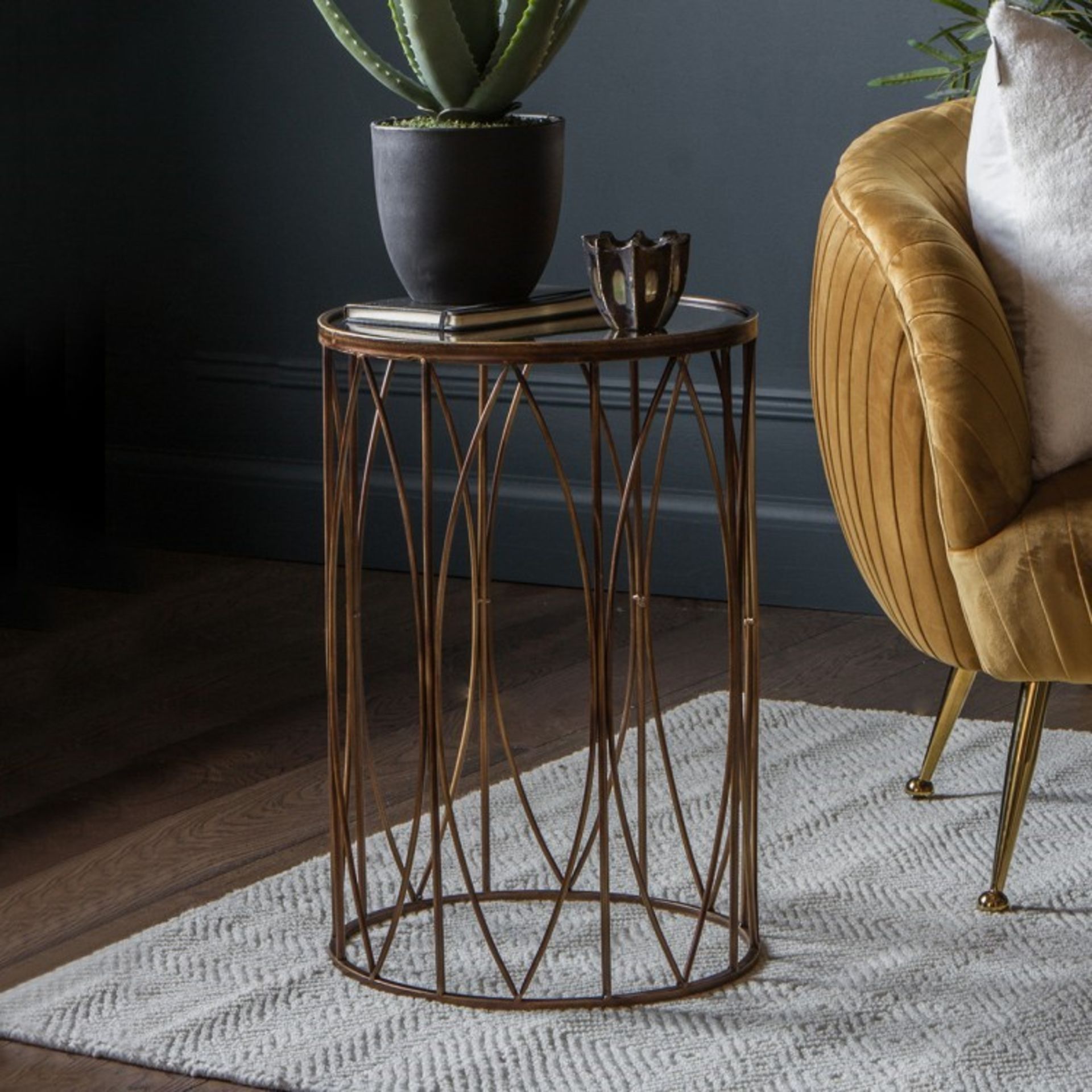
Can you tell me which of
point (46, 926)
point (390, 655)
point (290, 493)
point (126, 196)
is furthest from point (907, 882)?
point (126, 196)

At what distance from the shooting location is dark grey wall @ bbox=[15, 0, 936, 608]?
3.04 metres

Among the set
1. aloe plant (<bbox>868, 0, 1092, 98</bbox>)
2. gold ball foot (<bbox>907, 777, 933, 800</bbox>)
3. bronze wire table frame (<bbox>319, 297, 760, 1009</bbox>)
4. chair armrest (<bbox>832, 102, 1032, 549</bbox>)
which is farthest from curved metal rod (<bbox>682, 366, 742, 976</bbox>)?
aloe plant (<bbox>868, 0, 1092, 98</bbox>)

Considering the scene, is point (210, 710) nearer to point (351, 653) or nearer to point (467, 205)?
point (351, 653)

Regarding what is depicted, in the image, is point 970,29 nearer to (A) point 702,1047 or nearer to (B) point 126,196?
(B) point 126,196

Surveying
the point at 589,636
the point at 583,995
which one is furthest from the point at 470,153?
the point at 583,995

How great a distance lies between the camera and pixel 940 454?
68.9 inches

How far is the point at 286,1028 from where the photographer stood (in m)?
1.60

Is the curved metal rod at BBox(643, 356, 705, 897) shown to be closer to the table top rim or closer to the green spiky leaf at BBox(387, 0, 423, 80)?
the table top rim

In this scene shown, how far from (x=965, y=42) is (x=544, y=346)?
150 cm

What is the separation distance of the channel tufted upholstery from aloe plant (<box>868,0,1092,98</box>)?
2.19 feet

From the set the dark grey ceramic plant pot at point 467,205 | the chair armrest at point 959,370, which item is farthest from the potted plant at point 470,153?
the chair armrest at point 959,370

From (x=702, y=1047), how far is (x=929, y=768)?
71 centimetres

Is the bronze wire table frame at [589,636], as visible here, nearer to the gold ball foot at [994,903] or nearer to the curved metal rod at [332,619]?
the curved metal rod at [332,619]

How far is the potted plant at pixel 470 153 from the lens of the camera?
1633 mm
